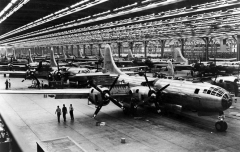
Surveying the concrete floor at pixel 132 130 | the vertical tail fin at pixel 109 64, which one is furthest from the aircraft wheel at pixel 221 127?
the vertical tail fin at pixel 109 64

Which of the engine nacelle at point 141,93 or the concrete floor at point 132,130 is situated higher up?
the engine nacelle at point 141,93

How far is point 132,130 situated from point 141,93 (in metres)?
4.44

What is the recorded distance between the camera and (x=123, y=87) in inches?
933

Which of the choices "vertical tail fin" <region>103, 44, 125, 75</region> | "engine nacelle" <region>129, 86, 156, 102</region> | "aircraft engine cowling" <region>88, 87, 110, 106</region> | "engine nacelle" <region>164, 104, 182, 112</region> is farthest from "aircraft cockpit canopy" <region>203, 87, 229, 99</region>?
"vertical tail fin" <region>103, 44, 125, 75</region>

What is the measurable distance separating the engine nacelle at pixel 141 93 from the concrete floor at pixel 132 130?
195cm

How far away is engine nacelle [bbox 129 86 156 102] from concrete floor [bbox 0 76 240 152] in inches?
76.9

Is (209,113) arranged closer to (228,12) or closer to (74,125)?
(74,125)

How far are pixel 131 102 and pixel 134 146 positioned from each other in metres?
7.64

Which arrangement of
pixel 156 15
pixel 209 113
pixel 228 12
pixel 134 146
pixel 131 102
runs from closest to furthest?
pixel 134 146 → pixel 209 113 → pixel 131 102 → pixel 228 12 → pixel 156 15

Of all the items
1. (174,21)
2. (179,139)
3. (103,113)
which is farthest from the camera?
(174,21)

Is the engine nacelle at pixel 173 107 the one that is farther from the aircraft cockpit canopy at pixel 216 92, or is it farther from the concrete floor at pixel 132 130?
the aircraft cockpit canopy at pixel 216 92

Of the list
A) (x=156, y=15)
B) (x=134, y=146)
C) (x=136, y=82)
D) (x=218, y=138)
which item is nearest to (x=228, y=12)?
(x=156, y=15)

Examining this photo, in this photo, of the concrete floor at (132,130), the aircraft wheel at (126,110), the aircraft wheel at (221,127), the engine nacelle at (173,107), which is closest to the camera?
the concrete floor at (132,130)

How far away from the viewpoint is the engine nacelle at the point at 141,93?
21.7m
